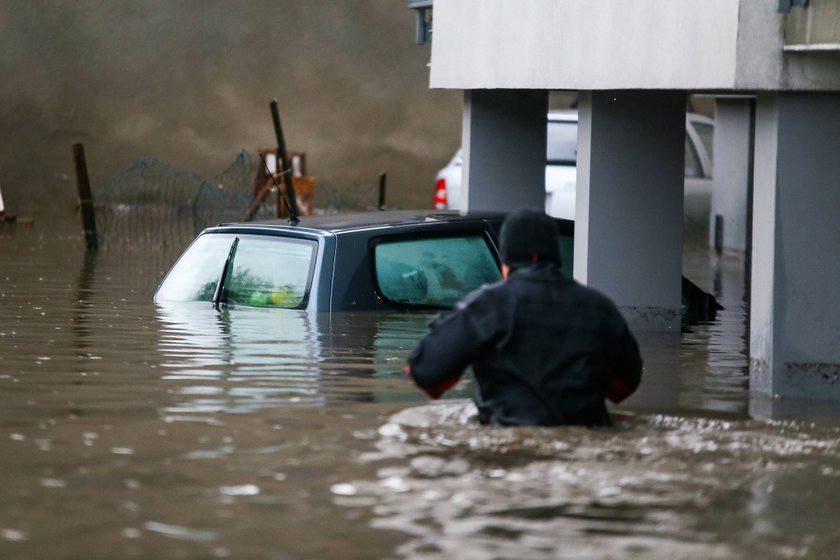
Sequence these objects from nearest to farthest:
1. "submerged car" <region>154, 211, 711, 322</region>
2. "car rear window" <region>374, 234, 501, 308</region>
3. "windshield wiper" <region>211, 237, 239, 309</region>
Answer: "submerged car" <region>154, 211, 711, 322</region>, "car rear window" <region>374, 234, 501, 308</region>, "windshield wiper" <region>211, 237, 239, 309</region>

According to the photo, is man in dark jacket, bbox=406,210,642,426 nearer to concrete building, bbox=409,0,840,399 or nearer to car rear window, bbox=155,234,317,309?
concrete building, bbox=409,0,840,399

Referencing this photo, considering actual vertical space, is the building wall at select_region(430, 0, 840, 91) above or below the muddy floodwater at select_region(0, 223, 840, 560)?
above

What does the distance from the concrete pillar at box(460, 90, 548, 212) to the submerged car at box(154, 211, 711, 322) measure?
4.76m

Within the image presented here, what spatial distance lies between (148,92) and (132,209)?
152 inches

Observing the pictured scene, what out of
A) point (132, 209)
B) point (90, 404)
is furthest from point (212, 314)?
point (132, 209)

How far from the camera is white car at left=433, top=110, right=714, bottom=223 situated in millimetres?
19625

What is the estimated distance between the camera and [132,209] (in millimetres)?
30250

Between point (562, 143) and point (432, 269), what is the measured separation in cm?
989

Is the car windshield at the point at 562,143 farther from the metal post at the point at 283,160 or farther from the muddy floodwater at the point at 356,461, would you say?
the muddy floodwater at the point at 356,461

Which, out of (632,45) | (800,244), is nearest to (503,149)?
(632,45)

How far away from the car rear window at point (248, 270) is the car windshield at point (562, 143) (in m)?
9.03

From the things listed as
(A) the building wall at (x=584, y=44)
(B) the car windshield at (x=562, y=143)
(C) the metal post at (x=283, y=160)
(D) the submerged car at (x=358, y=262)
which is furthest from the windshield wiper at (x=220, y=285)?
(C) the metal post at (x=283, y=160)

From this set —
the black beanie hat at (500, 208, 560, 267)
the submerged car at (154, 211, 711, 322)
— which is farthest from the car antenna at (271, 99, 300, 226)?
the black beanie hat at (500, 208, 560, 267)

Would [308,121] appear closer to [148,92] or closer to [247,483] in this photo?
[148,92]
